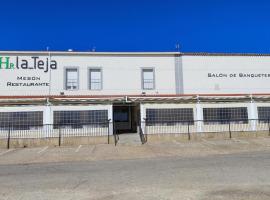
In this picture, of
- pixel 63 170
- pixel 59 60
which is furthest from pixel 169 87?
pixel 63 170

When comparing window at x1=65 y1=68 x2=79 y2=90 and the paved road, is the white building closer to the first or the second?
window at x1=65 y1=68 x2=79 y2=90

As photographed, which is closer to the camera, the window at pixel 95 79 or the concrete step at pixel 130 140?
the concrete step at pixel 130 140

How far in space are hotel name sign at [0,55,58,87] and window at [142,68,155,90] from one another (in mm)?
7626

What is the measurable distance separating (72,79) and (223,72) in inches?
530

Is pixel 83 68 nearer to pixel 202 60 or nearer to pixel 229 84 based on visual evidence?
pixel 202 60

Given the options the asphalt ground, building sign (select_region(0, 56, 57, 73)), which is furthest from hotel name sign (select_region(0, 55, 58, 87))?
the asphalt ground

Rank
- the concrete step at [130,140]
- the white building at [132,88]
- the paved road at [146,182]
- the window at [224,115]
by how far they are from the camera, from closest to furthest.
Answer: the paved road at [146,182] → the concrete step at [130,140] → the white building at [132,88] → the window at [224,115]

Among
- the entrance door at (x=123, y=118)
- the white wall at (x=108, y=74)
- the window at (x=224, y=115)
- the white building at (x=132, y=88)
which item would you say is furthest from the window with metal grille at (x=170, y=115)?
the entrance door at (x=123, y=118)

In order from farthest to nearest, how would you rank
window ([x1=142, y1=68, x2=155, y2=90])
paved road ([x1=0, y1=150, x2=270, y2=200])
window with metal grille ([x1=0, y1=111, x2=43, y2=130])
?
1. window ([x1=142, y1=68, x2=155, y2=90])
2. window with metal grille ([x1=0, y1=111, x2=43, y2=130])
3. paved road ([x1=0, y1=150, x2=270, y2=200])

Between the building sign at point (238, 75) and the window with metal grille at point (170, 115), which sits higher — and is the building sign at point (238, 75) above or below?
above

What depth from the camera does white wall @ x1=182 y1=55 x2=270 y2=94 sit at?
2769 centimetres

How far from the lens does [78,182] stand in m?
8.50

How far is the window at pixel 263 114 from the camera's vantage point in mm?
24739

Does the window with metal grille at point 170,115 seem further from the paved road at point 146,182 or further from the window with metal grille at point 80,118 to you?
the paved road at point 146,182
